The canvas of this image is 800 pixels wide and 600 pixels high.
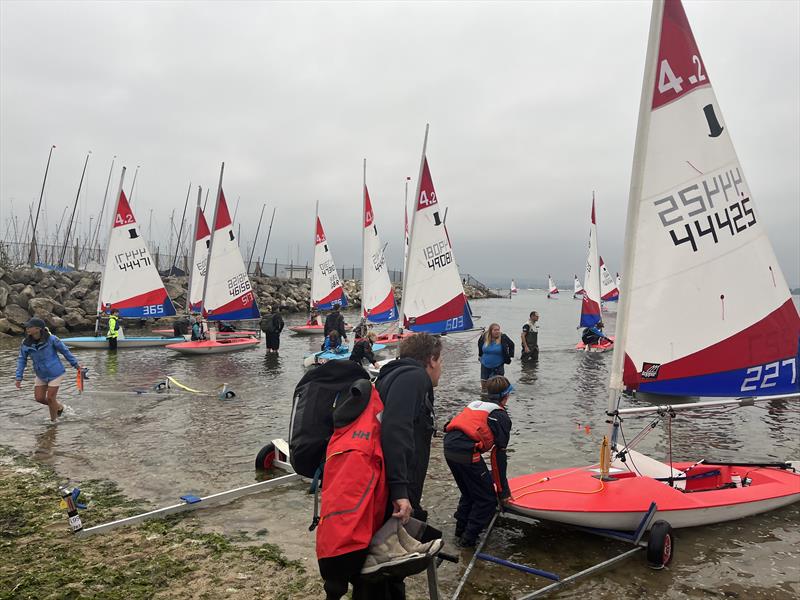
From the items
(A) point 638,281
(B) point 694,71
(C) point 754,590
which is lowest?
(C) point 754,590

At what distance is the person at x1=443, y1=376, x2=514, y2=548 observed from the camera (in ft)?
15.9

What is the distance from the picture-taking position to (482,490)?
16.2ft

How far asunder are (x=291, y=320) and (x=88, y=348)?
60.7ft

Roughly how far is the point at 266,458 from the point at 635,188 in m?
5.47

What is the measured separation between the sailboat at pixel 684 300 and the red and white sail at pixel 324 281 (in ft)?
78.7

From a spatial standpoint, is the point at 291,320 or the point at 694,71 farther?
the point at 291,320

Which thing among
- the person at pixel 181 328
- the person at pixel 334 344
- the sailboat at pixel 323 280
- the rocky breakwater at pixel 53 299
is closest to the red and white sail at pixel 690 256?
the person at pixel 334 344

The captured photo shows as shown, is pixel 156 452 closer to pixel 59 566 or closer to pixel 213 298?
pixel 59 566

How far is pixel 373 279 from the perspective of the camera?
73.8 ft

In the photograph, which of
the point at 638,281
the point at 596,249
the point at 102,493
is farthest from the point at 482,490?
the point at 596,249

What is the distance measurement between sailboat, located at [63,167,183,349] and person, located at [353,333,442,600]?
64.9 ft

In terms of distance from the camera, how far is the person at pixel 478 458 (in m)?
4.85

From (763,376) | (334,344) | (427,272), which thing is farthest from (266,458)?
(427,272)

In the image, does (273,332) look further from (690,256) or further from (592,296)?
(690,256)
